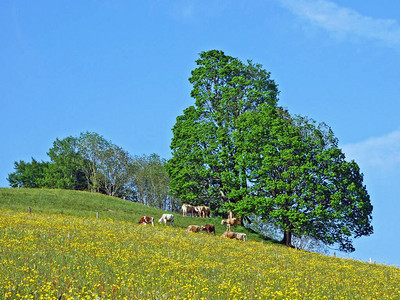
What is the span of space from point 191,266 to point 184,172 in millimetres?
31597

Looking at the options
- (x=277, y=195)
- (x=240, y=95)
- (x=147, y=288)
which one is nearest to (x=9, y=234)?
(x=147, y=288)

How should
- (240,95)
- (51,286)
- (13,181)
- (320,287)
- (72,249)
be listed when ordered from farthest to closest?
1. (13,181)
2. (240,95)
3. (72,249)
4. (320,287)
5. (51,286)

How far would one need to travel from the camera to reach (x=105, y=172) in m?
99.4

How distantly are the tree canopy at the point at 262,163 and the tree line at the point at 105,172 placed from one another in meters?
46.6

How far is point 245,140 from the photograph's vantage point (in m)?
49.2

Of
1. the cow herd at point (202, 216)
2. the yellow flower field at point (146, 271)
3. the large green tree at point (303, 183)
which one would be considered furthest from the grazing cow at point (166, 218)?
the yellow flower field at point (146, 271)

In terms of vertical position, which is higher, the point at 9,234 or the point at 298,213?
the point at 298,213

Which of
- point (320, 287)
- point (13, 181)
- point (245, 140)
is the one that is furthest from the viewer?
point (13, 181)

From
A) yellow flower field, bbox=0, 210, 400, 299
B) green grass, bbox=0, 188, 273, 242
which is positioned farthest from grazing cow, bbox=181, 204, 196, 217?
yellow flower field, bbox=0, 210, 400, 299

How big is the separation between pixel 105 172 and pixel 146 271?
83.8 metres

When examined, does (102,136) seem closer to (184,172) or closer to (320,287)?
(184,172)

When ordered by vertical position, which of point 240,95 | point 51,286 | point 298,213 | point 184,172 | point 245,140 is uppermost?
point 240,95

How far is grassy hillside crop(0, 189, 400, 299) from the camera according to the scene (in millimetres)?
14523

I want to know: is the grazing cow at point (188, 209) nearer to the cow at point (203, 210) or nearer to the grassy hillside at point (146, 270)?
the cow at point (203, 210)
